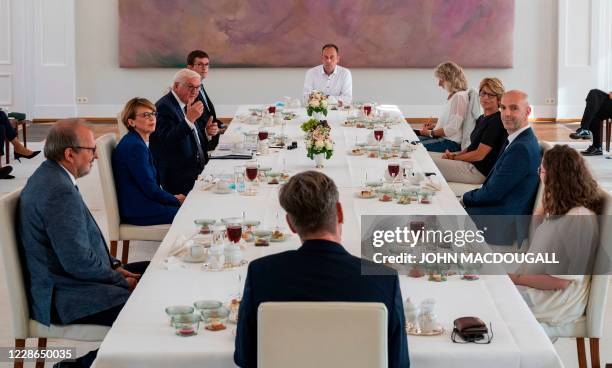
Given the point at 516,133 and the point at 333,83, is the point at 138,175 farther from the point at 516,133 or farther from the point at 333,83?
the point at 333,83

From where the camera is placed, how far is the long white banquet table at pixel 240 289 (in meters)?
3.27

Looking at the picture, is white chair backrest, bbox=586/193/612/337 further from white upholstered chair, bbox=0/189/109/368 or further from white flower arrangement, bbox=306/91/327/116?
white flower arrangement, bbox=306/91/327/116

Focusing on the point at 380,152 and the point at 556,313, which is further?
the point at 380,152

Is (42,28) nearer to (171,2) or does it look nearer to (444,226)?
(171,2)

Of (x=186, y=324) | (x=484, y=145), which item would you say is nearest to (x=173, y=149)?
(x=484, y=145)

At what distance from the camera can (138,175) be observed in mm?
6000

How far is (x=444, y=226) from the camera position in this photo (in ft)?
15.8

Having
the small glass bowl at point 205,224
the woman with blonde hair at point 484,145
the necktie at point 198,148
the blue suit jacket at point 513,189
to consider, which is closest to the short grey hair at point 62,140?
the small glass bowl at point 205,224

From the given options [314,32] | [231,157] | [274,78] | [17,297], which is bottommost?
[17,297]

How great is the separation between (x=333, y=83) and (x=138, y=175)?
5067 mm

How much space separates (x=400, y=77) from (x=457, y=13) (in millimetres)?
1061

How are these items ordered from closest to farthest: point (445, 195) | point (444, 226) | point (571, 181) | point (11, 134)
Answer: point (571, 181)
point (444, 226)
point (445, 195)
point (11, 134)

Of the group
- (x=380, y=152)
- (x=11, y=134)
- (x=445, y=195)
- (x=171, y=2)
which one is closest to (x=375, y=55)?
(x=171, y=2)

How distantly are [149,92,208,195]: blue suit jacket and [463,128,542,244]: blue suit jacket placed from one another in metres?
2.23
